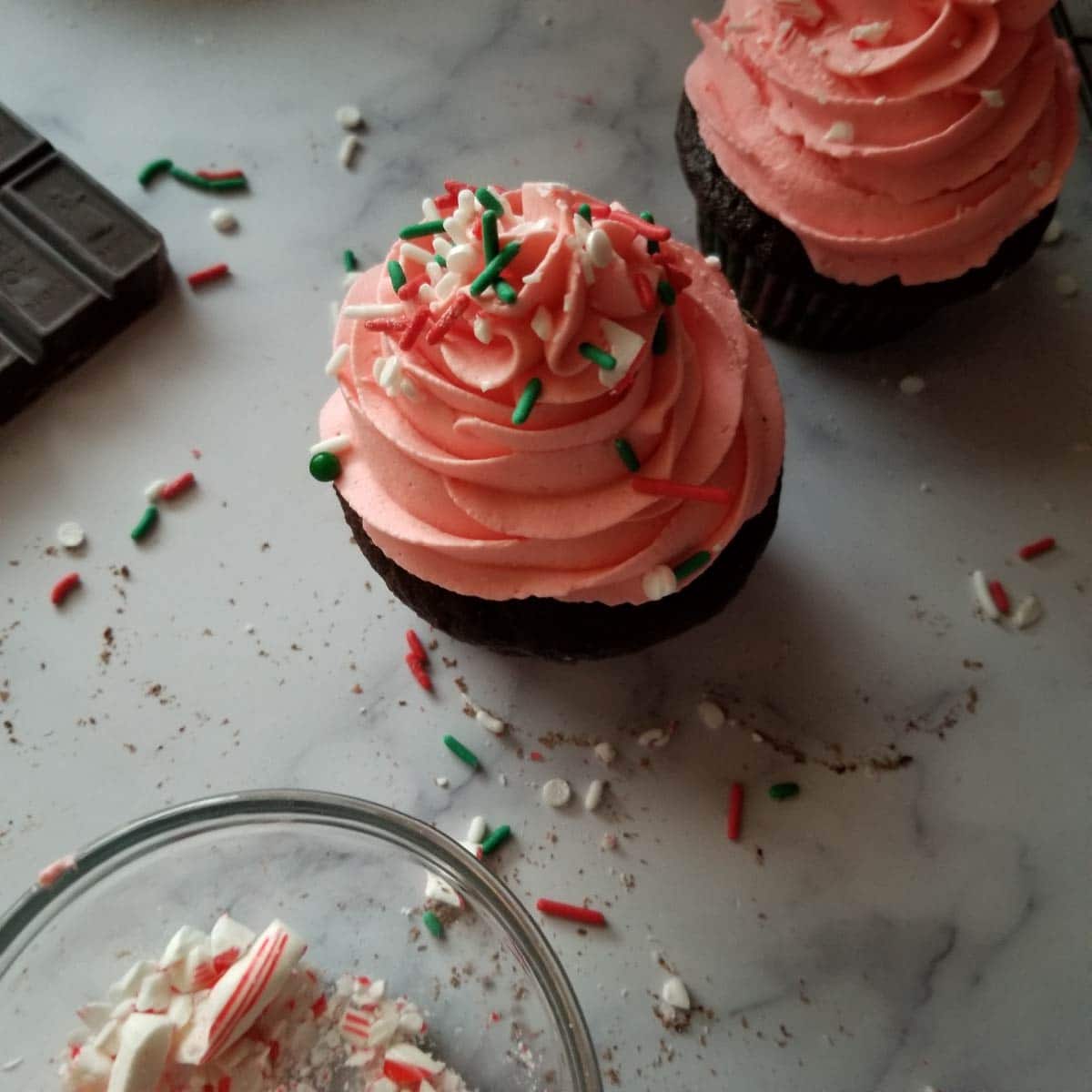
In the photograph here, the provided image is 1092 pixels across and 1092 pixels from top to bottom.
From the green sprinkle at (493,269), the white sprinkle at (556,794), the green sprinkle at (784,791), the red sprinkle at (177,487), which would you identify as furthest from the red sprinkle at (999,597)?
the red sprinkle at (177,487)

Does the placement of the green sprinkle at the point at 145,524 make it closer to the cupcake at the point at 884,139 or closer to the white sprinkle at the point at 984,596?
the cupcake at the point at 884,139

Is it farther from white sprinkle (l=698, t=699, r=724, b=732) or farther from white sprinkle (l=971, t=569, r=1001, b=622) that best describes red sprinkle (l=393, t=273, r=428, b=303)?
white sprinkle (l=971, t=569, r=1001, b=622)

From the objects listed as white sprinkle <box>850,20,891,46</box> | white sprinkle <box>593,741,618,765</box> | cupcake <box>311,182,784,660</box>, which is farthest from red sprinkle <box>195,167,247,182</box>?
white sprinkle <box>593,741,618,765</box>

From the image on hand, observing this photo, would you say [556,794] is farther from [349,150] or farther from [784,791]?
[349,150]

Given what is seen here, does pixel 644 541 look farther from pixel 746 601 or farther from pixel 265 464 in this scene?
pixel 265 464

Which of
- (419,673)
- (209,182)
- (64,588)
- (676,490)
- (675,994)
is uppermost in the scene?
(209,182)

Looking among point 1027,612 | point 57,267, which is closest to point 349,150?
point 57,267
